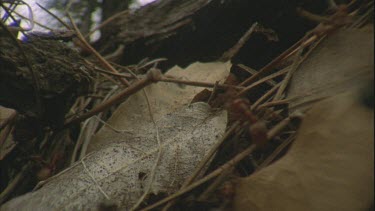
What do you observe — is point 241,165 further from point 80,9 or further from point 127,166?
point 80,9

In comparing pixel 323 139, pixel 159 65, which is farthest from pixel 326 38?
pixel 159 65

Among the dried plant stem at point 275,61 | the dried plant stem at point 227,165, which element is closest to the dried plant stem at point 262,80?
the dried plant stem at point 275,61

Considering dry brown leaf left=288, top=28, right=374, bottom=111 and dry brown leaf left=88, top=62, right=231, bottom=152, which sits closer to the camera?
dry brown leaf left=288, top=28, right=374, bottom=111

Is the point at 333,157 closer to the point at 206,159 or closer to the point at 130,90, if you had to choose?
the point at 206,159

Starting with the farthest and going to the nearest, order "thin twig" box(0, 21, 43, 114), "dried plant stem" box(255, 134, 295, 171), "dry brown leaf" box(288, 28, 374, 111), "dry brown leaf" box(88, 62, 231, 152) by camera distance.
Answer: "dry brown leaf" box(88, 62, 231, 152)
"thin twig" box(0, 21, 43, 114)
"dried plant stem" box(255, 134, 295, 171)
"dry brown leaf" box(288, 28, 374, 111)

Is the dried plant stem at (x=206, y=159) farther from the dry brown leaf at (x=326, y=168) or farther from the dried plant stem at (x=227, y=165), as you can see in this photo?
the dry brown leaf at (x=326, y=168)

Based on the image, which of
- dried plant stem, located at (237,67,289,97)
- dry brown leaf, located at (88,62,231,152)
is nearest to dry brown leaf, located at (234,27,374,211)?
dried plant stem, located at (237,67,289,97)

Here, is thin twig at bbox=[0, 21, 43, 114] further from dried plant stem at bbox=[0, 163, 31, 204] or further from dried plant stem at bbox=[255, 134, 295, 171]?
dried plant stem at bbox=[255, 134, 295, 171]
